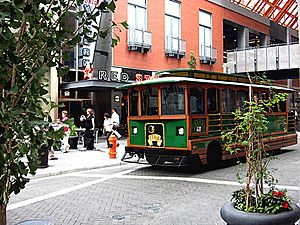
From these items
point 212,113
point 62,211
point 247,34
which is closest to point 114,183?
point 62,211

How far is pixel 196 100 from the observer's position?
10734mm

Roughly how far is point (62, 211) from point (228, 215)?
3840 millimetres

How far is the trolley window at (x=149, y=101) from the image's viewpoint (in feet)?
36.2

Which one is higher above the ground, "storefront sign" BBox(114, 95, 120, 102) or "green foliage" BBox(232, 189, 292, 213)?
"storefront sign" BBox(114, 95, 120, 102)

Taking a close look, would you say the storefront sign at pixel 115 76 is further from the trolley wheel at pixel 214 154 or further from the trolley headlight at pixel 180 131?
the trolley headlight at pixel 180 131

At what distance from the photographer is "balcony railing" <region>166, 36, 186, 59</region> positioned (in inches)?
1057

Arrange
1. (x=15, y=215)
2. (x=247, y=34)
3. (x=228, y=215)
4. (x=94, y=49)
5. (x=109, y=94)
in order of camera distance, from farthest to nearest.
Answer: (x=247, y=34) → (x=109, y=94) → (x=94, y=49) → (x=15, y=215) → (x=228, y=215)

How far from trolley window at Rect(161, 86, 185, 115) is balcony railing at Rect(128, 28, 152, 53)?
1356 cm

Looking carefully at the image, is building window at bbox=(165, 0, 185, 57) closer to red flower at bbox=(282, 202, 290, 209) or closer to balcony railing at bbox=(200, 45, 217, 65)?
balcony railing at bbox=(200, 45, 217, 65)

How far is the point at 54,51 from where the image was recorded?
8.82 ft

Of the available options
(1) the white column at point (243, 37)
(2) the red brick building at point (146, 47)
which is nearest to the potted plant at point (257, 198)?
(2) the red brick building at point (146, 47)

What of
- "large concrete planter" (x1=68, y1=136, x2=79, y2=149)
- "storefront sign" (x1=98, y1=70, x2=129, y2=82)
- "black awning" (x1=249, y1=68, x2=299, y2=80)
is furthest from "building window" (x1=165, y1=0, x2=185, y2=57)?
"large concrete planter" (x1=68, y1=136, x2=79, y2=149)

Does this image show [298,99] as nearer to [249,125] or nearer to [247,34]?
[247,34]

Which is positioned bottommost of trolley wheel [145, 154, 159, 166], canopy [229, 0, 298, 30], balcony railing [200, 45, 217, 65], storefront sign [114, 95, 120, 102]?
trolley wheel [145, 154, 159, 166]
